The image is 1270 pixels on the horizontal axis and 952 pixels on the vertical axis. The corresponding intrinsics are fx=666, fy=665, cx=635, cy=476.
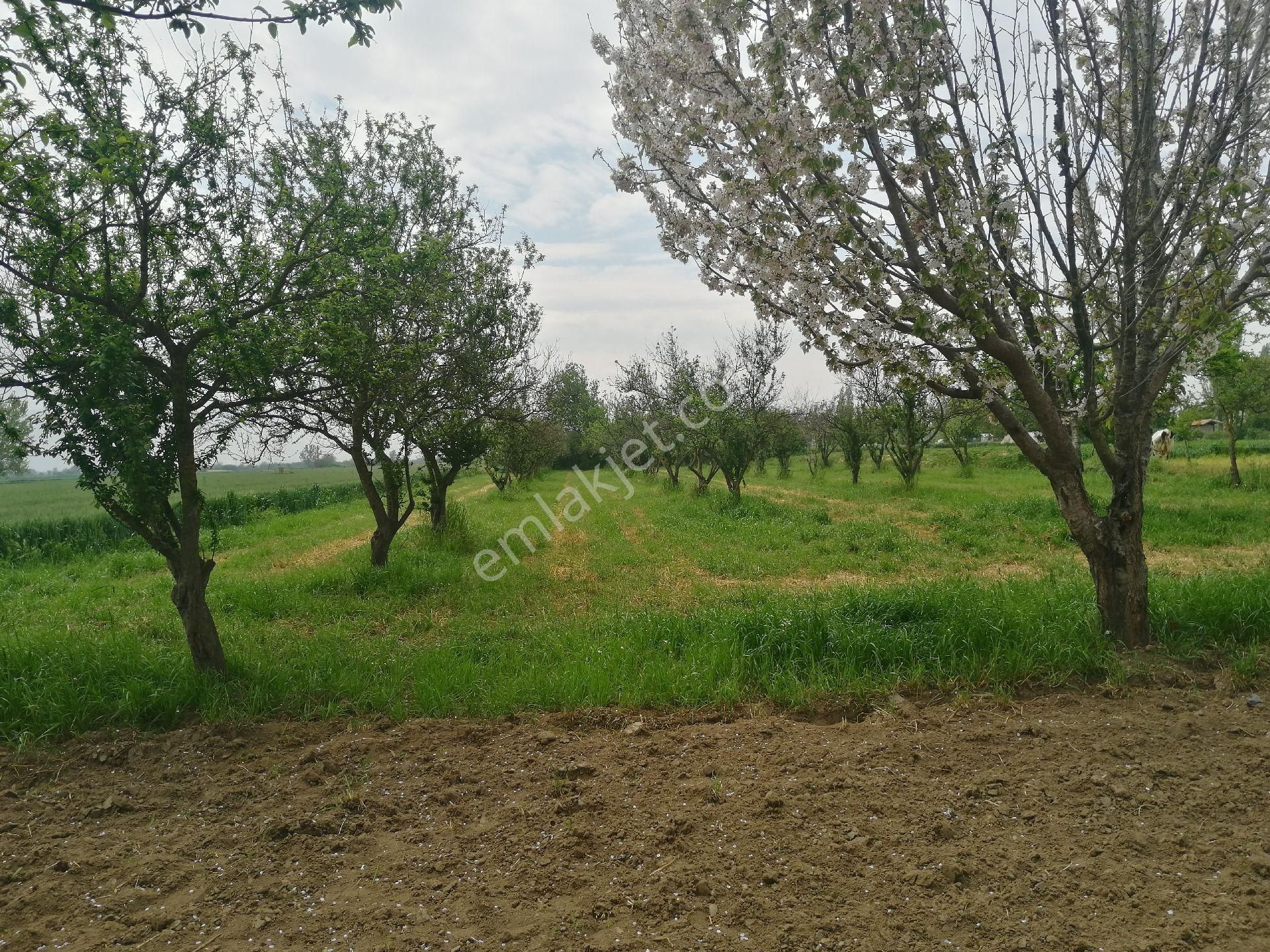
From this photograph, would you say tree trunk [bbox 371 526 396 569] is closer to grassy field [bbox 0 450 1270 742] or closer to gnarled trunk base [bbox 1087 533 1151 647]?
grassy field [bbox 0 450 1270 742]

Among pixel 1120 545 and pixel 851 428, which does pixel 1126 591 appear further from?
pixel 851 428

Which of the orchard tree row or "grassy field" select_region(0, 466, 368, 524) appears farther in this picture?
"grassy field" select_region(0, 466, 368, 524)

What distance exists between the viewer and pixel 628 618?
271 inches

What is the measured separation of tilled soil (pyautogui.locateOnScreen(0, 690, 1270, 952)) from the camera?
2.45m

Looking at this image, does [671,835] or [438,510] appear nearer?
[671,835]

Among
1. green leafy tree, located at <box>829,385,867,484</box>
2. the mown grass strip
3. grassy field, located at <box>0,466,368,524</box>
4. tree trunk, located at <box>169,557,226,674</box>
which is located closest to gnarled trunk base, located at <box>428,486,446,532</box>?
grassy field, located at <box>0,466,368,524</box>

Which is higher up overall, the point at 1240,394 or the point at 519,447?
the point at 519,447

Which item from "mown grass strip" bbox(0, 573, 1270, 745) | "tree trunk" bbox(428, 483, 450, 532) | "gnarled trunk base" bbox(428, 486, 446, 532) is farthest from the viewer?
"gnarled trunk base" bbox(428, 486, 446, 532)

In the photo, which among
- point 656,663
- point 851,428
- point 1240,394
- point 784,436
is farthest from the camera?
point 784,436

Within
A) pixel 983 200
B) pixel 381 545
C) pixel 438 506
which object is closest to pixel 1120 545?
pixel 983 200

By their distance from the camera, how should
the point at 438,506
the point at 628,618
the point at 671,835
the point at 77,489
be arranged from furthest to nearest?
the point at 438,506 < the point at 77,489 < the point at 628,618 < the point at 671,835

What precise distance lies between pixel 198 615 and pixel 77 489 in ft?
13.1

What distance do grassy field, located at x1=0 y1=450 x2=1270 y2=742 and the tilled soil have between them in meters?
0.52

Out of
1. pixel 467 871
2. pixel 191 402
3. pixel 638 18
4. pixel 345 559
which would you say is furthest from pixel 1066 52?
pixel 345 559
